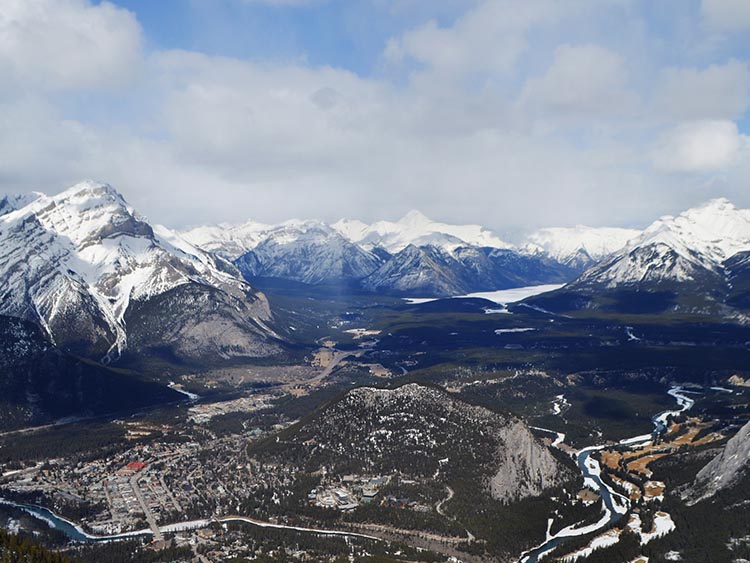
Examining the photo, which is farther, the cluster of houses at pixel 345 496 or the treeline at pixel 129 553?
the cluster of houses at pixel 345 496

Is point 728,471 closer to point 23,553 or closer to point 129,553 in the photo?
point 129,553

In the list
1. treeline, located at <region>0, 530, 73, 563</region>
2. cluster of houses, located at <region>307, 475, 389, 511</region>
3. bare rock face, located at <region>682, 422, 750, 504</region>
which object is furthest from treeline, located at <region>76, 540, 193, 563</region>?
bare rock face, located at <region>682, 422, 750, 504</region>

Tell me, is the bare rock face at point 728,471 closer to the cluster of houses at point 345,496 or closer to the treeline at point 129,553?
the cluster of houses at point 345,496

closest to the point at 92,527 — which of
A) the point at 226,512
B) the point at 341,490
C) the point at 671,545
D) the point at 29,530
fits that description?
the point at 29,530

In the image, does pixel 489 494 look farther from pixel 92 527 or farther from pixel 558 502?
pixel 92 527

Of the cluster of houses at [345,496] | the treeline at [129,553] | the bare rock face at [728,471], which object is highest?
the bare rock face at [728,471]

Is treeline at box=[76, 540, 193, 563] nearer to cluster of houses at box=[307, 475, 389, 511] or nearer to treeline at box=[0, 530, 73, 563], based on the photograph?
treeline at box=[0, 530, 73, 563]

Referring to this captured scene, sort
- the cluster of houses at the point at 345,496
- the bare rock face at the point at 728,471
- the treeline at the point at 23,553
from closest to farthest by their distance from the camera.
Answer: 1. the treeline at the point at 23,553
2. the bare rock face at the point at 728,471
3. the cluster of houses at the point at 345,496

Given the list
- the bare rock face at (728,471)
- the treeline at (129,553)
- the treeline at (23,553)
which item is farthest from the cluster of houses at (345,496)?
the bare rock face at (728,471)

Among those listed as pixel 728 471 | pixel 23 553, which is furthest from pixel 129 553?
pixel 728 471
